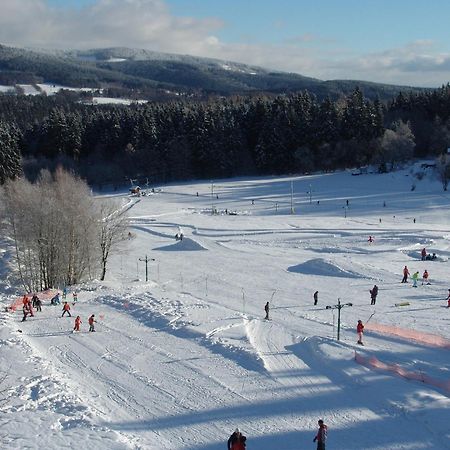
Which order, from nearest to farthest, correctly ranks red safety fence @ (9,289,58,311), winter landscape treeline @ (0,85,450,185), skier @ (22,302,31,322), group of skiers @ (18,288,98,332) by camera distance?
group of skiers @ (18,288,98,332)
skier @ (22,302,31,322)
red safety fence @ (9,289,58,311)
winter landscape treeline @ (0,85,450,185)

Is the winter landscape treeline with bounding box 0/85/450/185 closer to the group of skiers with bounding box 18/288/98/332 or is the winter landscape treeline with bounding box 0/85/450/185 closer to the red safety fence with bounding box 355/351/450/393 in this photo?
the group of skiers with bounding box 18/288/98/332

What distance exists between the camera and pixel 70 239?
3375 centimetres

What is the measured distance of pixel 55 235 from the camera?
3334 cm

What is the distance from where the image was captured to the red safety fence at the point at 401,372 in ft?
51.3

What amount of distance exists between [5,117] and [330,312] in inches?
4163

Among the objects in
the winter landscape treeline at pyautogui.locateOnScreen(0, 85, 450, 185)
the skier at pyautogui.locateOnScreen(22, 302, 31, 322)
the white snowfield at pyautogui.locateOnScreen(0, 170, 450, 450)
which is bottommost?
the white snowfield at pyautogui.locateOnScreen(0, 170, 450, 450)

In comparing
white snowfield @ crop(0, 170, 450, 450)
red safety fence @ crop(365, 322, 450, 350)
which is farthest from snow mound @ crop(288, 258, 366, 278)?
red safety fence @ crop(365, 322, 450, 350)

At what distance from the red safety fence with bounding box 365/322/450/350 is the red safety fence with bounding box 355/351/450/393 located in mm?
2985

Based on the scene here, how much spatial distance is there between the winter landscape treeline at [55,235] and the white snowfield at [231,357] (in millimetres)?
1602

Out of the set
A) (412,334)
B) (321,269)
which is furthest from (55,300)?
(412,334)

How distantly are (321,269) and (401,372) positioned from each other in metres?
17.3

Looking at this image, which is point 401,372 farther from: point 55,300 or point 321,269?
point 321,269

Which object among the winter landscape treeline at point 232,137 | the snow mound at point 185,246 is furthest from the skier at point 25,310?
the winter landscape treeline at point 232,137

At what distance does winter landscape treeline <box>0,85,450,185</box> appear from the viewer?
84.8 metres
